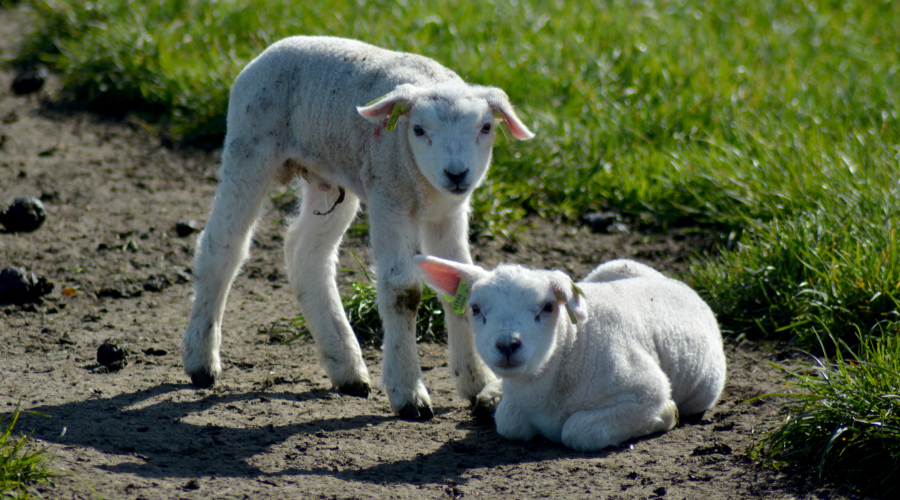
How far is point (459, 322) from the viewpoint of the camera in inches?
190

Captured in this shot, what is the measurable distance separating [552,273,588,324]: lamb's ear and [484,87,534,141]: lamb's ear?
2.55ft

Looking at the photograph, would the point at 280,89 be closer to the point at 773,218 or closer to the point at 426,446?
the point at 426,446

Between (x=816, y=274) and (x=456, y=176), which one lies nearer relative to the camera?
(x=456, y=176)

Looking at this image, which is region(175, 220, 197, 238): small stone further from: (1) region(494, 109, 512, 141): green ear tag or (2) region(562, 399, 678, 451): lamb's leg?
(2) region(562, 399, 678, 451): lamb's leg

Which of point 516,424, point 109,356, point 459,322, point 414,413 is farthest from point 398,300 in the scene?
point 109,356

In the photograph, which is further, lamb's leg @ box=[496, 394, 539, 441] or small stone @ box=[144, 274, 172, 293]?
small stone @ box=[144, 274, 172, 293]

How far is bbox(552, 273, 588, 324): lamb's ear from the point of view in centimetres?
401

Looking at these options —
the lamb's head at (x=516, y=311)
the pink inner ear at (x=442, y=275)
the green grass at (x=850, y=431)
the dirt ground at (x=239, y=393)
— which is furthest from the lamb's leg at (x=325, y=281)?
the green grass at (x=850, y=431)

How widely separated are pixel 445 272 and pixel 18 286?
3159mm

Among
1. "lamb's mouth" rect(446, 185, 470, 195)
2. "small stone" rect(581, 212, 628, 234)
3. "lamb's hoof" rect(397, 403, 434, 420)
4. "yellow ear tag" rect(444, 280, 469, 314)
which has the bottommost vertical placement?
"lamb's hoof" rect(397, 403, 434, 420)

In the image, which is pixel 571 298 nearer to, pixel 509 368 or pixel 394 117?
pixel 509 368

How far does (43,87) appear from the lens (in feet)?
31.7

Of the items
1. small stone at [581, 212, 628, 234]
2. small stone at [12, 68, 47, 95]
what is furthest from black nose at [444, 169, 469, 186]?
small stone at [12, 68, 47, 95]

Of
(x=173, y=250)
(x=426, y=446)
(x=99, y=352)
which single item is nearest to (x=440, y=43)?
(x=173, y=250)
